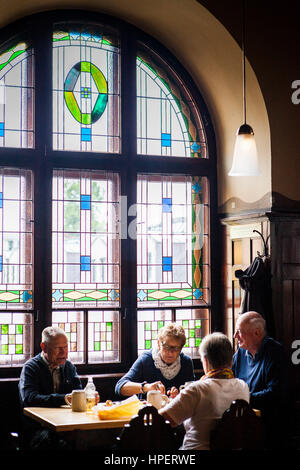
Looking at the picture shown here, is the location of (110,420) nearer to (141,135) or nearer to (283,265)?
(283,265)

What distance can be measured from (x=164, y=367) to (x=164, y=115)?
2369mm

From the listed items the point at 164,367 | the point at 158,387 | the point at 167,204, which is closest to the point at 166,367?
the point at 164,367

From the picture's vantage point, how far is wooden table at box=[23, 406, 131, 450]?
394 centimetres

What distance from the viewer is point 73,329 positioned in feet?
18.6

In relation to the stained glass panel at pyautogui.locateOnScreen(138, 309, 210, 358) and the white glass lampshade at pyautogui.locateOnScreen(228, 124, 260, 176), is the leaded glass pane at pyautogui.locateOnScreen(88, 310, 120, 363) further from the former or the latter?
the white glass lampshade at pyautogui.locateOnScreen(228, 124, 260, 176)

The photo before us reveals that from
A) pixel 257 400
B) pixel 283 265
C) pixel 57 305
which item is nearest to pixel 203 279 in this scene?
pixel 283 265

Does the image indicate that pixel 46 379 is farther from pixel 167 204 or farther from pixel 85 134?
pixel 85 134

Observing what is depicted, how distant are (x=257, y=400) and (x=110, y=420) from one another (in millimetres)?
1063

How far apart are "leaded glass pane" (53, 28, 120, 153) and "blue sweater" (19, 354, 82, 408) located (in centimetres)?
200

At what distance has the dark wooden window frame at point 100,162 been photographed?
559cm

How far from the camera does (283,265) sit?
5359 millimetres

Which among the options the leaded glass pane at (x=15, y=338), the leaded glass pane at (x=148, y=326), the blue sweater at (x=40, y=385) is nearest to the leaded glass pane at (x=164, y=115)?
the leaded glass pane at (x=148, y=326)

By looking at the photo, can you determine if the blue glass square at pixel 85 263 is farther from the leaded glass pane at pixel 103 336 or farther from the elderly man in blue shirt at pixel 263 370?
the elderly man in blue shirt at pixel 263 370

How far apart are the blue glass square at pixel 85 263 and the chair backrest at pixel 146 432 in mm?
2332
